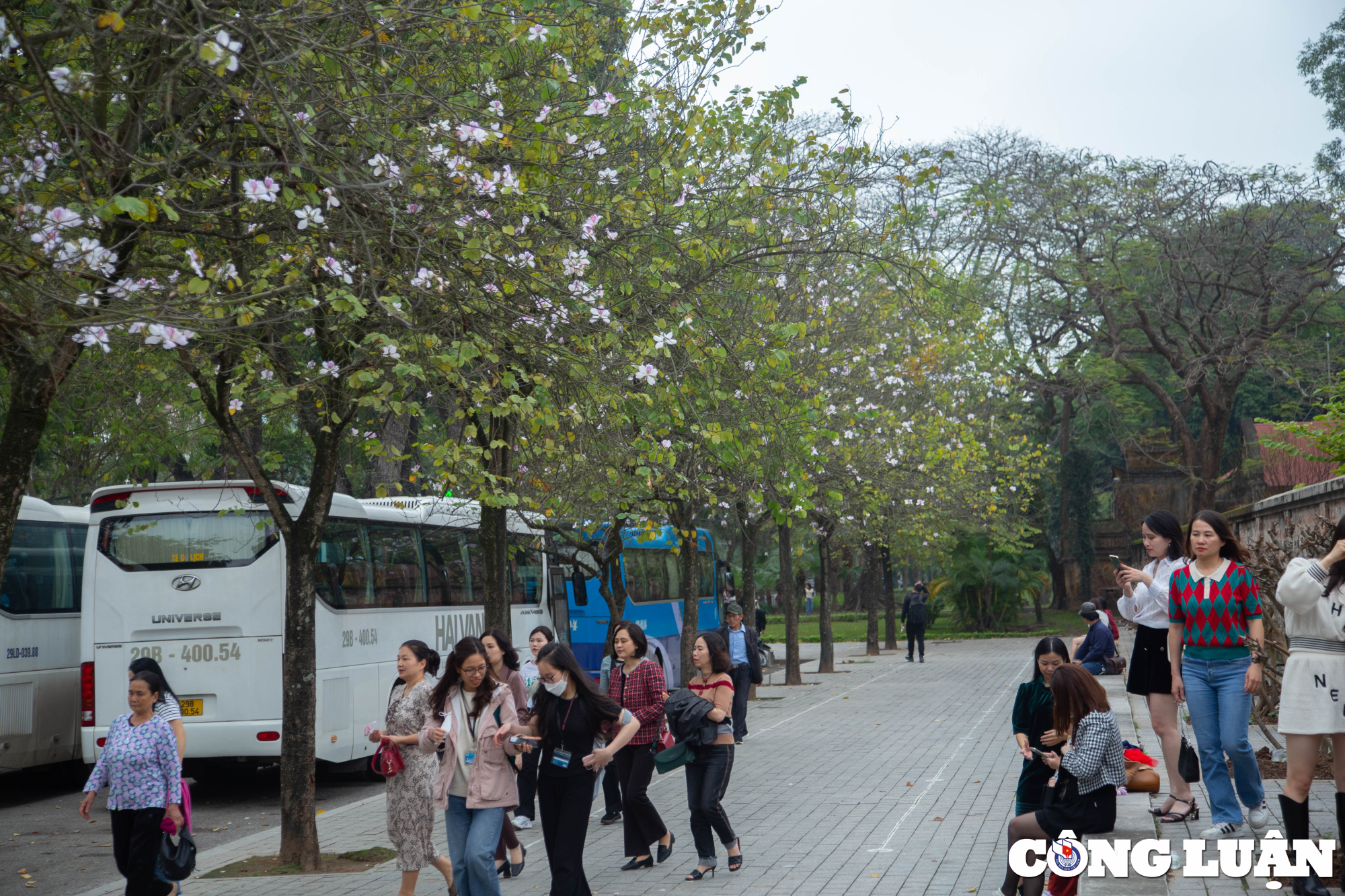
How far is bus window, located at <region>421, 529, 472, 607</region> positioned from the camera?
15516 mm

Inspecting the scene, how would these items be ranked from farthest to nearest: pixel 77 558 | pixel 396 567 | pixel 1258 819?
1. pixel 77 558
2. pixel 396 567
3. pixel 1258 819

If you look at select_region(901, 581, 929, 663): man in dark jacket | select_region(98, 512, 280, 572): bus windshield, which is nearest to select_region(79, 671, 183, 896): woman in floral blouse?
select_region(98, 512, 280, 572): bus windshield

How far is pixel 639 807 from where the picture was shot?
8.25 metres

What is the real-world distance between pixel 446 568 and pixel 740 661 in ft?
12.9

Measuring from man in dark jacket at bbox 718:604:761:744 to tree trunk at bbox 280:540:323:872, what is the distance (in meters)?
3.93

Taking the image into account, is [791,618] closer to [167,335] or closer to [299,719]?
[299,719]

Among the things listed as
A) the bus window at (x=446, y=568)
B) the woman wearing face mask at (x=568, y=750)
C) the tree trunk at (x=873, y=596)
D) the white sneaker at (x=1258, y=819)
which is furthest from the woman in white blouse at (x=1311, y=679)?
the tree trunk at (x=873, y=596)

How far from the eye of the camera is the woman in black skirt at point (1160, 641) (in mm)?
7871

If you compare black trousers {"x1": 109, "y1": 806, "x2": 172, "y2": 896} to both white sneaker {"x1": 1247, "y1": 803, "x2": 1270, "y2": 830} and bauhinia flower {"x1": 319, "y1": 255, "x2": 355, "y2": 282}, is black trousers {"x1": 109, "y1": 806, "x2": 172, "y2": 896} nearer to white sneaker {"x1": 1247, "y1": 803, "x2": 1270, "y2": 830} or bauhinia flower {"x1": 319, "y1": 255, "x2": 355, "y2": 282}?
bauhinia flower {"x1": 319, "y1": 255, "x2": 355, "y2": 282}

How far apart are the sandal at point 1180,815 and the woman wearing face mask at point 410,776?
4.48m

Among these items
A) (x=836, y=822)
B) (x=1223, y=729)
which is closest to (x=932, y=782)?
(x=836, y=822)

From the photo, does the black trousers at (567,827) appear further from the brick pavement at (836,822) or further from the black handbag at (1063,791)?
the black handbag at (1063,791)

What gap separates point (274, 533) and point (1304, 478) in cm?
1350

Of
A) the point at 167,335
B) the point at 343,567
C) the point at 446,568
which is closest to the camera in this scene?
the point at 167,335
